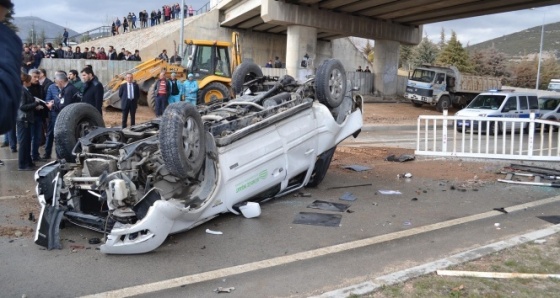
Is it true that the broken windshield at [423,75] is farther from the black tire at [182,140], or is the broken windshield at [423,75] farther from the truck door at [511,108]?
the black tire at [182,140]

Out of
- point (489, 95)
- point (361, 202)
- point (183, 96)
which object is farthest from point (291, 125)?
point (489, 95)

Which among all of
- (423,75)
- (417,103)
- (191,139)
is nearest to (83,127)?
(191,139)

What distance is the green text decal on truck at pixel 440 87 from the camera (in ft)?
88.8

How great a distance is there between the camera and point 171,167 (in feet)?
15.8

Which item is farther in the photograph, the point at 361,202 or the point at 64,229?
the point at 361,202

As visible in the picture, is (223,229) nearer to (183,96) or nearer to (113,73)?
(183,96)

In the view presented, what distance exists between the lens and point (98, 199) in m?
5.19

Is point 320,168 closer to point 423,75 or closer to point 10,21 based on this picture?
point 10,21

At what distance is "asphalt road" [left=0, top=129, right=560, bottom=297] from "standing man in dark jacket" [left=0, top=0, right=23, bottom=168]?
2.61 m

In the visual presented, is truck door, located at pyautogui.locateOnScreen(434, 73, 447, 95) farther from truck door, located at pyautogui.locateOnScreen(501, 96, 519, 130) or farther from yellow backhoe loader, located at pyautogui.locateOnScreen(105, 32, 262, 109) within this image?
yellow backhoe loader, located at pyautogui.locateOnScreen(105, 32, 262, 109)

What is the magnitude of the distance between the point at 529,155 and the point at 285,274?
7.98 metres

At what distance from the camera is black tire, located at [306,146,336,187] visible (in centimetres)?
731

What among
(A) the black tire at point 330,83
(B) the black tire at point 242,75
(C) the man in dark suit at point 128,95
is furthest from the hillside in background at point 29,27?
(A) the black tire at point 330,83

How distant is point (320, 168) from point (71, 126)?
3.51 m
